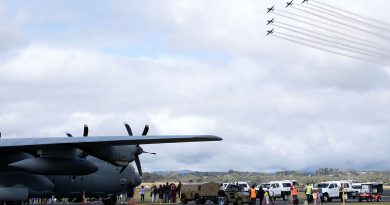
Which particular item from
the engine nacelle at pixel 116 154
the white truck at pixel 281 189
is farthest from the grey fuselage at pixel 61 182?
the white truck at pixel 281 189

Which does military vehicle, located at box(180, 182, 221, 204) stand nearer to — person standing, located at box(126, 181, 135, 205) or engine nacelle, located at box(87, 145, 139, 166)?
person standing, located at box(126, 181, 135, 205)

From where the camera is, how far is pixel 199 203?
4897 centimetres

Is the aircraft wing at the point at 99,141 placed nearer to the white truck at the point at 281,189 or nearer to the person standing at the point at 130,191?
the person standing at the point at 130,191

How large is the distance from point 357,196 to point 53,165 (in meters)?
34.4

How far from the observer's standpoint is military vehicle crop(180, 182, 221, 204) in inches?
1865

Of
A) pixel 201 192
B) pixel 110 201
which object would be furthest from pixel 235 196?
pixel 110 201

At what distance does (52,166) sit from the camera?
30.4 m

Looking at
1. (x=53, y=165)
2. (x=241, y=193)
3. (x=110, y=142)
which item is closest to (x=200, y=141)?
(x=110, y=142)

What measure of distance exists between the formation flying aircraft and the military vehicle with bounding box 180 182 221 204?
11.5 metres

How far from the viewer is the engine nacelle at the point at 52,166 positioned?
1190 inches

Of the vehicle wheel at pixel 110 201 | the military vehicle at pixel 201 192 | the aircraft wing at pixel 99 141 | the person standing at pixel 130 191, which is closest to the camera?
the aircraft wing at pixel 99 141

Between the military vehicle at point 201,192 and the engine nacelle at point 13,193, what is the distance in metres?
17.5

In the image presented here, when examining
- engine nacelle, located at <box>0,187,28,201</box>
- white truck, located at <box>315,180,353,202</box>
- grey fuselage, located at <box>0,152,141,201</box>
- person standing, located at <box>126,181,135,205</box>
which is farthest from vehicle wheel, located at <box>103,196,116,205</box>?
white truck, located at <box>315,180,353,202</box>

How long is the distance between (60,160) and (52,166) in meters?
0.50
